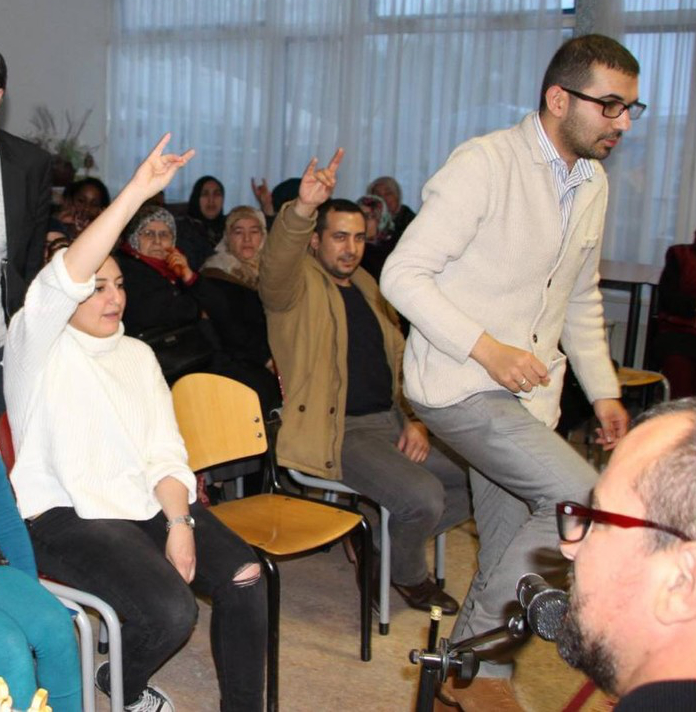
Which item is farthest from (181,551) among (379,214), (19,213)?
(379,214)

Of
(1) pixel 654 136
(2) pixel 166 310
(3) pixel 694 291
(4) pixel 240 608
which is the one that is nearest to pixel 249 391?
(4) pixel 240 608

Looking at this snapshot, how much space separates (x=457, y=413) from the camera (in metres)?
2.37

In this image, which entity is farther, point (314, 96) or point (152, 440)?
point (314, 96)

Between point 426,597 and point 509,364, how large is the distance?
1.31 metres

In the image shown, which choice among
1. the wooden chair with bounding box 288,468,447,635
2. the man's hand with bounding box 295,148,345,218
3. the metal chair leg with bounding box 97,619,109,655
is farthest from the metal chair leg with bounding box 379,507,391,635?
the man's hand with bounding box 295,148,345,218

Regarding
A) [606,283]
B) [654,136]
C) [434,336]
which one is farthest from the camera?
[654,136]

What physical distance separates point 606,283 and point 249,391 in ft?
10.9

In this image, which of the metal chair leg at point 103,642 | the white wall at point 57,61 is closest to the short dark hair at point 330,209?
the metal chair leg at point 103,642

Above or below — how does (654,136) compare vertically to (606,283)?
above

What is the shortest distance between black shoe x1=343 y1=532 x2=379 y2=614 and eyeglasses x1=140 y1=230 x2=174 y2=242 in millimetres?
1433

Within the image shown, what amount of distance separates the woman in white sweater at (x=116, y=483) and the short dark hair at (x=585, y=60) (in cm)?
91

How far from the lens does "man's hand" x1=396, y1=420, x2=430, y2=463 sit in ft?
10.8

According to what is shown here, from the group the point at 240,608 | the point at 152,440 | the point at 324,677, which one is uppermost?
the point at 152,440

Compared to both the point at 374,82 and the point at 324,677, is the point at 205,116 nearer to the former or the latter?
the point at 374,82
